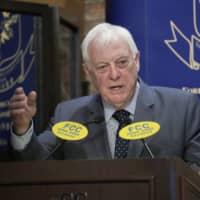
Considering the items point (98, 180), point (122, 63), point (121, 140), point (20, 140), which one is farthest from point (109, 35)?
point (98, 180)

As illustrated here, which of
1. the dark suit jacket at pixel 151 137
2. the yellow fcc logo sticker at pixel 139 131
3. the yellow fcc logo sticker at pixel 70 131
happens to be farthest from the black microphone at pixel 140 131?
the dark suit jacket at pixel 151 137

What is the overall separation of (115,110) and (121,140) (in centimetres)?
13

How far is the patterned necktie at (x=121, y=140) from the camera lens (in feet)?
6.66

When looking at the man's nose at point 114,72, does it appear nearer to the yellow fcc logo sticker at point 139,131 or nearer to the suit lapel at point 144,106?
the suit lapel at point 144,106

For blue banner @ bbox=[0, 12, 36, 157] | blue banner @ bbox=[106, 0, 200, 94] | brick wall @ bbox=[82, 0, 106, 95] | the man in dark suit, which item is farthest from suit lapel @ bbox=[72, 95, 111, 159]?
brick wall @ bbox=[82, 0, 106, 95]

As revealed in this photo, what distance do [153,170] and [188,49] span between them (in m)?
1.09

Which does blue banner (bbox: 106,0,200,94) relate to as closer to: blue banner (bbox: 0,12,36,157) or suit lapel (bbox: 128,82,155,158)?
suit lapel (bbox: 128,82,155,158)

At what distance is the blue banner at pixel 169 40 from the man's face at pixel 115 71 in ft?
1.30

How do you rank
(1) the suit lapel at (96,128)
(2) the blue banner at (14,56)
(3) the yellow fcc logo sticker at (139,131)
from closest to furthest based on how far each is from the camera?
(3) the yellow fcc logo sticker at (139,131)
(1) the suit lapel at (96,128)
(2) the blue banner at (14,56)

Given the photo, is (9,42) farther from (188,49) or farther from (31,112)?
(31,112)

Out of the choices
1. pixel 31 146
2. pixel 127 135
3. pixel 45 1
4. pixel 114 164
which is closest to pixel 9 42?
pixel 45 1

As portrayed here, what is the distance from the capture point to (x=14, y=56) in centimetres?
307

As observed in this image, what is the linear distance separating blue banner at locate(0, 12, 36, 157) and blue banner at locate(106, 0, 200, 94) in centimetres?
67

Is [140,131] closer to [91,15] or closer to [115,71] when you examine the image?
[115,71]
